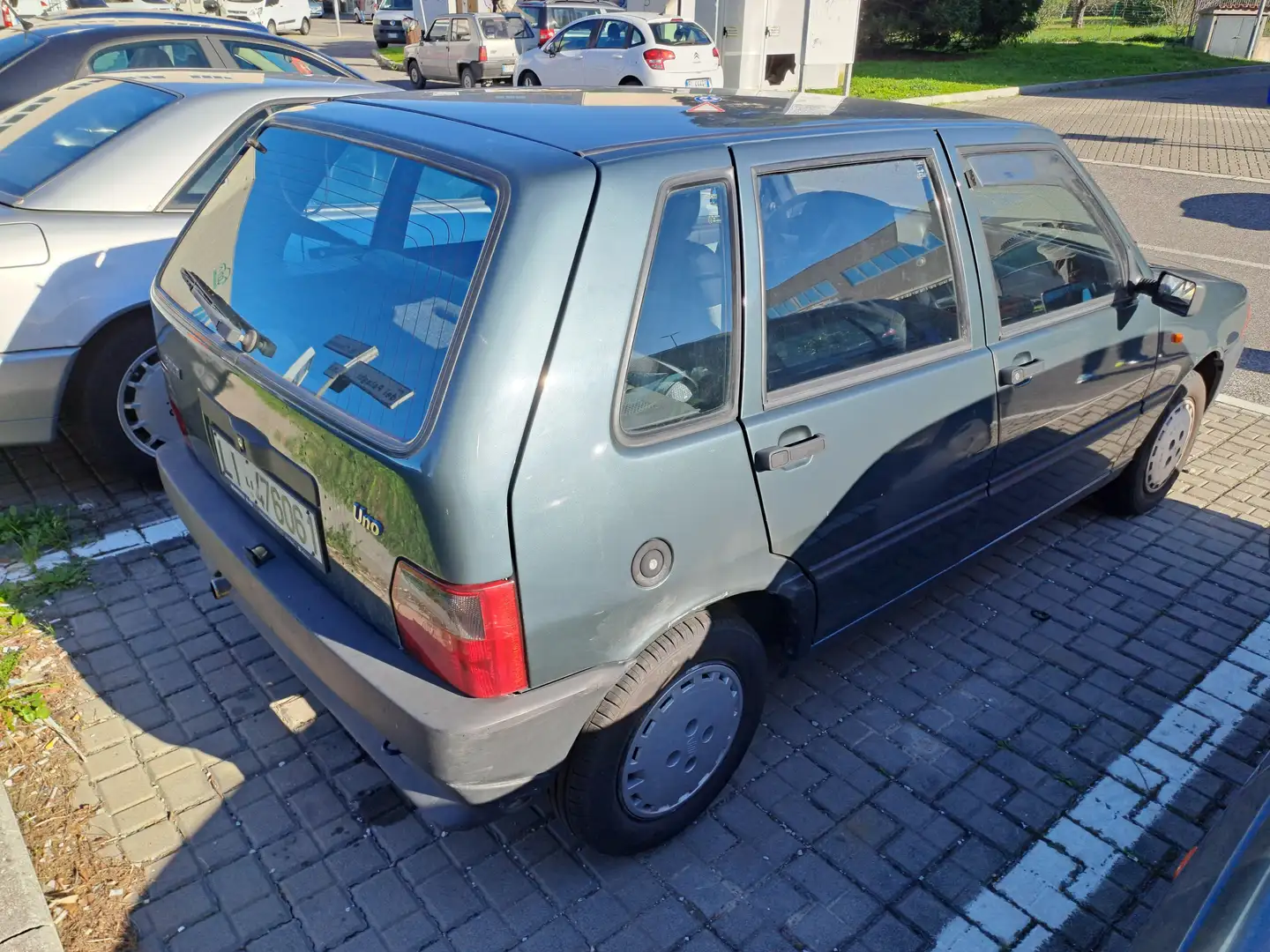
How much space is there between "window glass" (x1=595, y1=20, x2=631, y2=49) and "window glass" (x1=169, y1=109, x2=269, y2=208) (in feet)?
45.5

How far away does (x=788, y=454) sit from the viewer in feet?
8.16

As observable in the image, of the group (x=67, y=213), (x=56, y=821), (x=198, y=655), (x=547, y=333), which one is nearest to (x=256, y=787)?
(x=56, y=821)

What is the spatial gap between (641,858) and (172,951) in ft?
4.12

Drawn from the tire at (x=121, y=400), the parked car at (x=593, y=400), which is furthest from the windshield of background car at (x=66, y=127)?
the parked car at (x=593, y=400)

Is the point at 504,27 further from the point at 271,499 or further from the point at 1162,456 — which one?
the point at 271,499

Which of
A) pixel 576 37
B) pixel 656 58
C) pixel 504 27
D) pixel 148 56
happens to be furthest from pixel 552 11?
pixel 148 56

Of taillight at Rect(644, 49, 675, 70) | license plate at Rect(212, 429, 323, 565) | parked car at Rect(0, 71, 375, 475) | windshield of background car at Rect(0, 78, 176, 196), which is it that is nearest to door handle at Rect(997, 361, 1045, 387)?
license plate at Rect(212, 429, 323, 565)

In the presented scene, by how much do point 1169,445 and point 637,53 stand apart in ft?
46.6

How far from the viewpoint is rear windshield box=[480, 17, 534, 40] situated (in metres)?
20.2

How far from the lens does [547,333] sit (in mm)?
2004

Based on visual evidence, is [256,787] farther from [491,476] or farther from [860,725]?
[860,725]

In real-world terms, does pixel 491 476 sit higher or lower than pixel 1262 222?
higher

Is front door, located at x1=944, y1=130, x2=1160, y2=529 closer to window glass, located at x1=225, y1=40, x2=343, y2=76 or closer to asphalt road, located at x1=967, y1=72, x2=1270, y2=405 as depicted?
asphalt road, located at x1=967, y1=72, x2=1270, y2=405

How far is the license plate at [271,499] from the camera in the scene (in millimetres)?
2441
